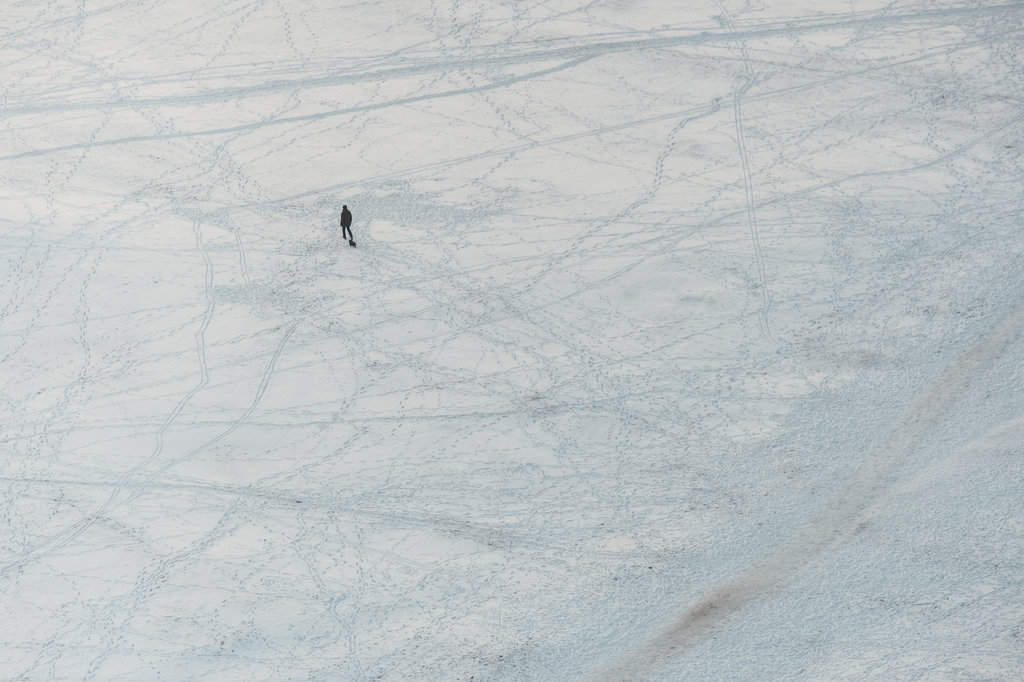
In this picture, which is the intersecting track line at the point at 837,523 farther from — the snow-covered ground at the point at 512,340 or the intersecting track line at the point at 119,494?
the intersecting track line at the point at 119,494

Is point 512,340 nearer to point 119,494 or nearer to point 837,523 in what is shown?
point 837,523

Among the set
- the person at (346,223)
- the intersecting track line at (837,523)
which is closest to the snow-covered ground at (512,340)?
the intersecting track line at (837,523)

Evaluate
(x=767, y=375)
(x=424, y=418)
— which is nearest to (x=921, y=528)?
(x=767, y=375)

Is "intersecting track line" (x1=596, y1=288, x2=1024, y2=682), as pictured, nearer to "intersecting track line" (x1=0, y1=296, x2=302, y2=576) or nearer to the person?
"intersecting track line" (x1=0, y1=296, x2=302, y2=576)

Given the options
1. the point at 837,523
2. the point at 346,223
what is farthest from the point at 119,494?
the point at 837,523

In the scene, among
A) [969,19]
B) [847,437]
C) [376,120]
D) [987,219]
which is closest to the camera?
[847,437]

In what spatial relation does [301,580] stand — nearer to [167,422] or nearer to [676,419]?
[167,422]

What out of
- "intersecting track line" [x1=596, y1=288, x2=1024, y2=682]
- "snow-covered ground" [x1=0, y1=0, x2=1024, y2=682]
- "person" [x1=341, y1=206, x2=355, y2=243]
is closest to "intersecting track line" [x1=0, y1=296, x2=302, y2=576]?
"snow-covered ground" [x1=0, y1=0, x2=1024, y2=682]
